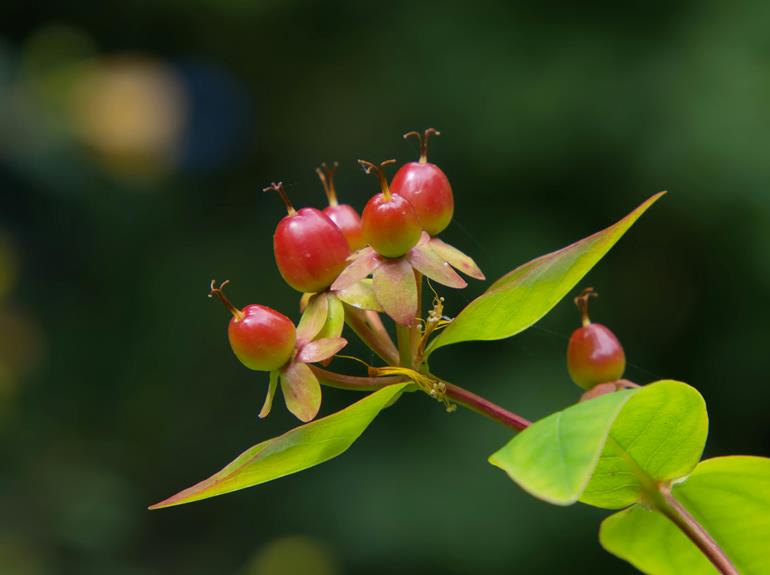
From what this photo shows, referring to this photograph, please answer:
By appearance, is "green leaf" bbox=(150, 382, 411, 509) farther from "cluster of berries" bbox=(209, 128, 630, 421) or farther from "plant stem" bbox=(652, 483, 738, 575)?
"plant stem" bbox=(652, 483, 738, 575)

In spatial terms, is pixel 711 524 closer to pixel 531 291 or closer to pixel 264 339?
pixel 531 291

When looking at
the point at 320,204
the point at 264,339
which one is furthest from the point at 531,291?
the point at 320,204

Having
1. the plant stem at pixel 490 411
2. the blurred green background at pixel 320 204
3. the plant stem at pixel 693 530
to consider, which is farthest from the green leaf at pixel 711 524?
the blurred green background at pixel 320 204

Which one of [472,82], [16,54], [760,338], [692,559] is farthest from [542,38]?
[692,559]

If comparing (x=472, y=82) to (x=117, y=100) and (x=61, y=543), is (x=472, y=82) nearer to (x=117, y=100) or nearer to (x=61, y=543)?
(x=117, y=100)

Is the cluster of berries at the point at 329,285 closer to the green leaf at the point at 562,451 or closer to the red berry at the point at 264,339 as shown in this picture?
the red berry at the point at 264,339

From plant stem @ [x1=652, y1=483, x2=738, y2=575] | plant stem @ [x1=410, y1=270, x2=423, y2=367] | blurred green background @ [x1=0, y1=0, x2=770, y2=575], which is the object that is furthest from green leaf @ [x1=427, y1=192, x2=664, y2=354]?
blurred green background @ [x1=0, y1=0, x2=770, y2=575]
